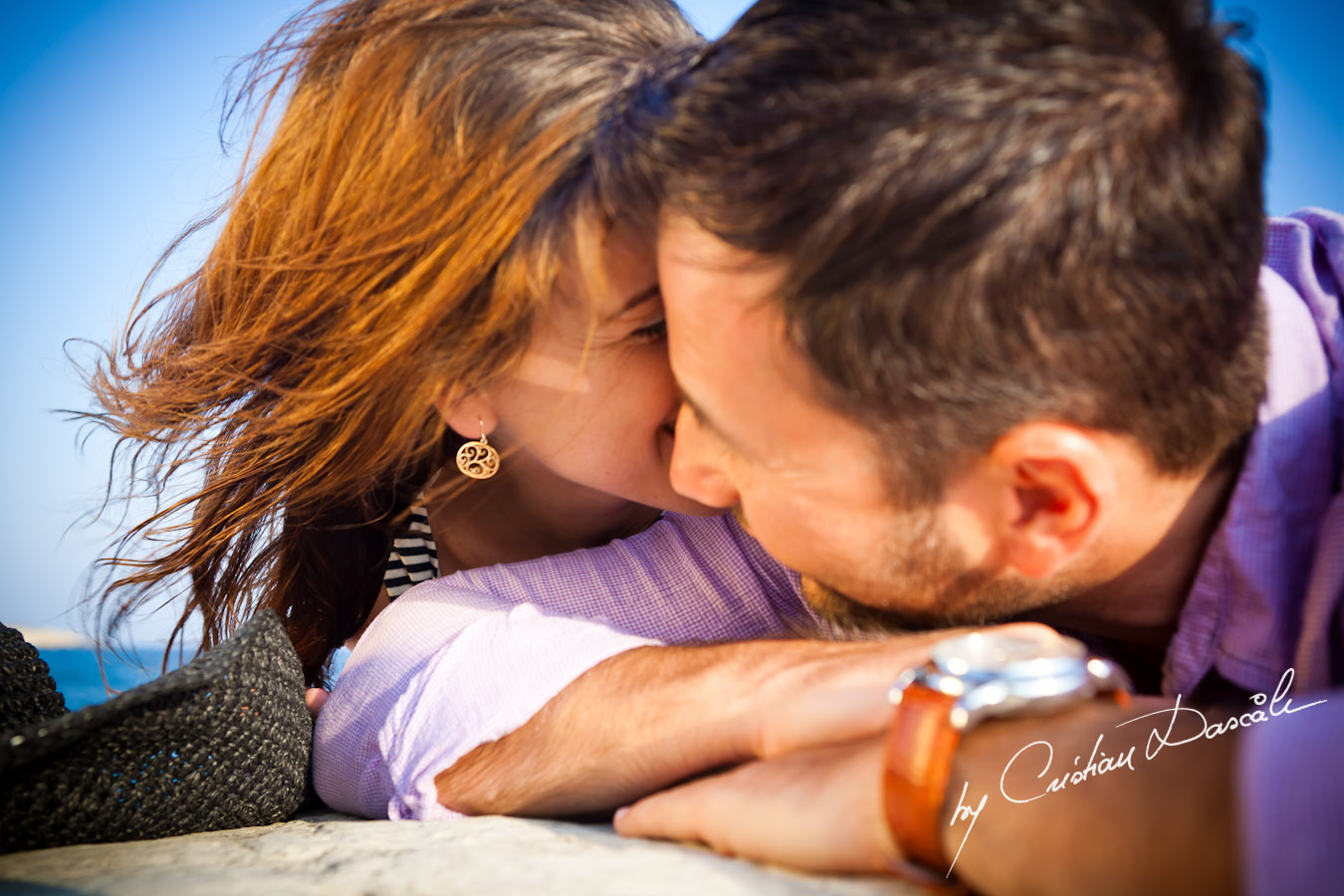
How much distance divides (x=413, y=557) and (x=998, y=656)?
5.55 feet

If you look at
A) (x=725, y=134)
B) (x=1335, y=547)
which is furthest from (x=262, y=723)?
(x=1335, y=547)

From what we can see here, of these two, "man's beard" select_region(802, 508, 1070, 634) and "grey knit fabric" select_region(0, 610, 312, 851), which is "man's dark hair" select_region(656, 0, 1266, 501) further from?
"grey knit fabric" select_region(0, 610, 312, 851)

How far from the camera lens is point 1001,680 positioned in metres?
1.12

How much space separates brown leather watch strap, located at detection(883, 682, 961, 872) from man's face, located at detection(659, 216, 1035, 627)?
1.45 ft

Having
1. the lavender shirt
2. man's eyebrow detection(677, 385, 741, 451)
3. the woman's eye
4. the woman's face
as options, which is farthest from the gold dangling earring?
man's eyebrow detection(677, 385, 741, 451)

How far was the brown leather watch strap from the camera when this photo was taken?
1044mm

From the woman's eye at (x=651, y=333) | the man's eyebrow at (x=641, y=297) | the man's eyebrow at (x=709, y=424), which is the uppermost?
the man's eyebrow at (x=641, y=297)

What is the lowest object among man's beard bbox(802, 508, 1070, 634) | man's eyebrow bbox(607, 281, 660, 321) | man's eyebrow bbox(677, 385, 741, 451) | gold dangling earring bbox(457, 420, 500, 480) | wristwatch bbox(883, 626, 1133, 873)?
man's beard bbox(802, 508, 1070, 634)

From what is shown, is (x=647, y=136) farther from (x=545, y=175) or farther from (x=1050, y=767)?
(x=1050, y=767)

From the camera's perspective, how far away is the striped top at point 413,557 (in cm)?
249

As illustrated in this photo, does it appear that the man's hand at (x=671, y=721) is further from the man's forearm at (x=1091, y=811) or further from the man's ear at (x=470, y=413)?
the man's ear at (x=470, y=413)

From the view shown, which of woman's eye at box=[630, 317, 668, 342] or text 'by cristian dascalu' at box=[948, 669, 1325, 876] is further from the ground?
woman's eye at box=[630, 317, 668, 342]

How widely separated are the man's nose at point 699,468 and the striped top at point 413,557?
0.95 metres

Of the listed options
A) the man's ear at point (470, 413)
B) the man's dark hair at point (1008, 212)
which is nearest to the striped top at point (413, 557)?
the man's ear at point (470, 413)
